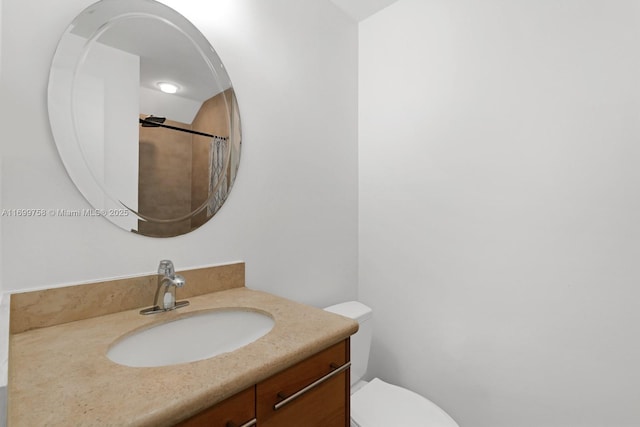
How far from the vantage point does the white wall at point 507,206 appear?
47.9 inches

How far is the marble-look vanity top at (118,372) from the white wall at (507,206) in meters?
0.93

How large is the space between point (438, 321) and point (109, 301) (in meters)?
1.50

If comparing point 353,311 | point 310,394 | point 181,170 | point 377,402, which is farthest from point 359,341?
point 181,170

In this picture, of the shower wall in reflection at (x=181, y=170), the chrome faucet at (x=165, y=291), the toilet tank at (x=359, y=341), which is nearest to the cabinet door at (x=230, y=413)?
the chrome faucet at (x=165, y=291)

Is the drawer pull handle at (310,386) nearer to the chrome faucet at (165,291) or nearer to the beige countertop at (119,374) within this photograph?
the beige countertop at (119,374)

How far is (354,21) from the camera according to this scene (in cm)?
202

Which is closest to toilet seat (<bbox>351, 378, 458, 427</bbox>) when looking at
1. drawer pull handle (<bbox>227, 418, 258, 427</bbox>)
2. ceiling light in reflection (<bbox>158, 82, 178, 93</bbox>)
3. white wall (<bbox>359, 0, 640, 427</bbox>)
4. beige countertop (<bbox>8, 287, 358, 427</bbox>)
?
white wall (<bbox>359, 0, 640, 427</bbox>)

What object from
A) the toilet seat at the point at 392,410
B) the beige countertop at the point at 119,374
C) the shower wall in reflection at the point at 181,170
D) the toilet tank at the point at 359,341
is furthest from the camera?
the toilet tank at the point at 359,341

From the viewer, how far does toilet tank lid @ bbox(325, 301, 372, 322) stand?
160 centimetres

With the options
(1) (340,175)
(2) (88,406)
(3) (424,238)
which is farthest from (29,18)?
(3) (424,238)

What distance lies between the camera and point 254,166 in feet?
4.81

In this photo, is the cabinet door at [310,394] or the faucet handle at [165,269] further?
the faucet handle at [165,269]

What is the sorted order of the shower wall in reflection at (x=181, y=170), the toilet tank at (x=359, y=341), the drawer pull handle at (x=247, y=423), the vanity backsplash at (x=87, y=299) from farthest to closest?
the toilet tank at (x=359, y=341) < the shower wall in reflection at (x=181, y=170) < the vanity backsplash at (x=87, y=299) < the drawer pull handle at (x=247, y=423)

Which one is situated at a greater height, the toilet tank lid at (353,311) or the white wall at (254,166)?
the white wall at (254,166)
